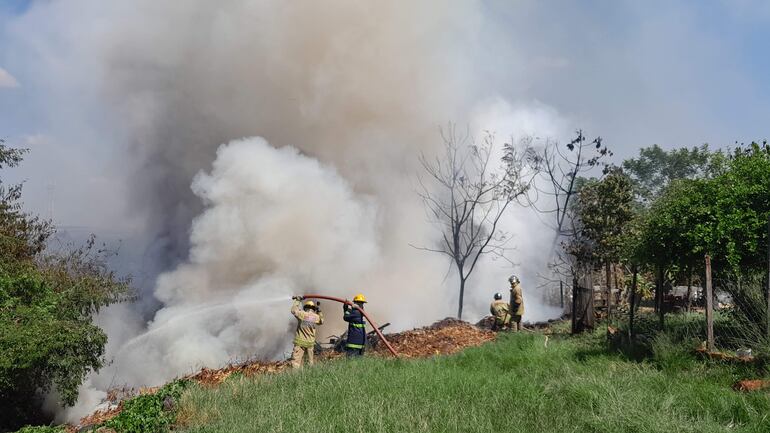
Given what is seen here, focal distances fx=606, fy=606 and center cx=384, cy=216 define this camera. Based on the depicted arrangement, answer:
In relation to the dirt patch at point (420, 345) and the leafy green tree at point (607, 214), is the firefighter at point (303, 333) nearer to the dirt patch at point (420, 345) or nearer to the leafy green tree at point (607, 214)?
the dirt patch at point (420, 345)

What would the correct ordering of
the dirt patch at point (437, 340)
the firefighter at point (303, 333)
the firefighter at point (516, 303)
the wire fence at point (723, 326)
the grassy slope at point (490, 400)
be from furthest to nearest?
the firefighter at point (516, 303)
the dirt patch at point (437, 340)
the firefighter at point (303, 333)
the wire fence at point (723, 326)
the grassy slope at point (490, 400)

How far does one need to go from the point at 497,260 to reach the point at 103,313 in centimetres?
1447

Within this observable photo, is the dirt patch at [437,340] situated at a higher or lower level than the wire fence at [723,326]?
lower

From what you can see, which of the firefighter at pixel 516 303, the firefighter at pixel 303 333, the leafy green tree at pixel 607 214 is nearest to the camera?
the firefighter at pixel 303 333

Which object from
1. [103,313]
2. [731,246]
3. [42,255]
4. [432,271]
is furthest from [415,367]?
[432,271]

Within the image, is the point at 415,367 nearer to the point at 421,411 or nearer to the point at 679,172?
the point at 421,411

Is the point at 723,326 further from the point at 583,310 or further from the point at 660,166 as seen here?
the point at 660,166

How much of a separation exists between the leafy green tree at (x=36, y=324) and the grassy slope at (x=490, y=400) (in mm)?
4600

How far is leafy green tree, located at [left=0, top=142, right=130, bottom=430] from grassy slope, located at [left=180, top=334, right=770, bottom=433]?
15.1ft

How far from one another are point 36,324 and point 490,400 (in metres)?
8.88

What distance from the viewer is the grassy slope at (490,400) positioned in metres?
5.52

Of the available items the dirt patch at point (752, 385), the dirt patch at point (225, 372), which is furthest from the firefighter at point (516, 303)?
the dirt patch at point (752, 385)

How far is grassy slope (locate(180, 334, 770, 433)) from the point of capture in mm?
5523

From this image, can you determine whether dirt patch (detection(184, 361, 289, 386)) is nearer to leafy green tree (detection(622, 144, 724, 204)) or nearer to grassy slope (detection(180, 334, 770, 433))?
grassy slope (detection(180, 334, 770, 433))
